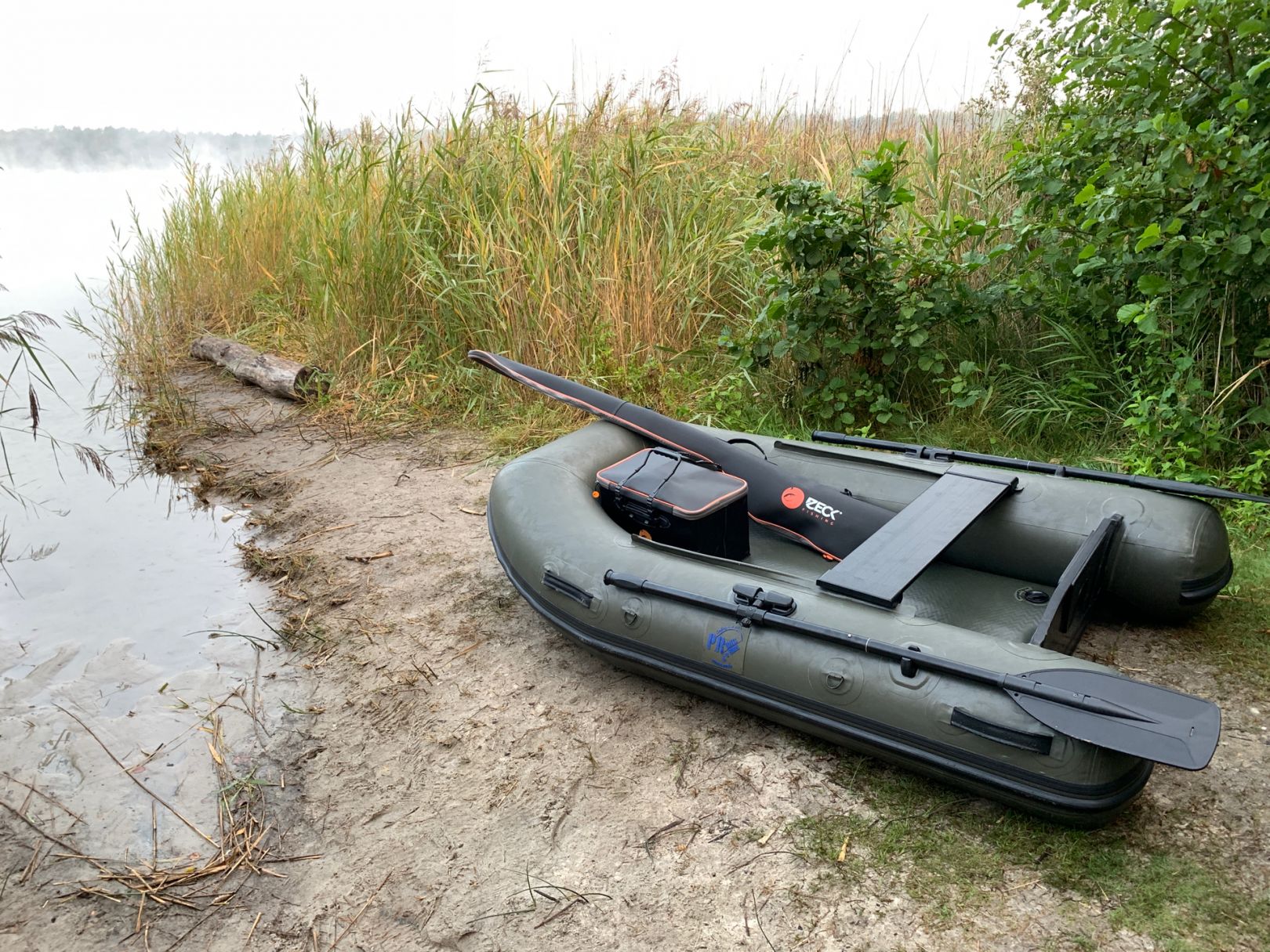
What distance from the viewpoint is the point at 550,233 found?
470cm

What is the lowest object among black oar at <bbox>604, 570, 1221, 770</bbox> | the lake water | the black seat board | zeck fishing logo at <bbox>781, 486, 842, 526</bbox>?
the lake water

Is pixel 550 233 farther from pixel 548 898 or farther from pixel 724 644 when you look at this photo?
pixel 548 898

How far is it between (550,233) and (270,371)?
1.90 meters

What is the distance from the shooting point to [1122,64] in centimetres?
307

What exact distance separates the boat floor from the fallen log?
3.23 metres

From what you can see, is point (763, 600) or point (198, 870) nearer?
point (198, 870)

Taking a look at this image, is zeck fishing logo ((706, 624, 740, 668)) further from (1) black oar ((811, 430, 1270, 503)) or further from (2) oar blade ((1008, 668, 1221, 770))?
(1) black oar ((811, 430, 1270, 503))

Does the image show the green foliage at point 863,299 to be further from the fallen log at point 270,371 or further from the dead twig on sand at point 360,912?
the dead twig on sand at point 360,912

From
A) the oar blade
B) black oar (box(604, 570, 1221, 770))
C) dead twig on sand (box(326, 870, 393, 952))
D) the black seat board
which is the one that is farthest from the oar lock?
dead twig on sand (box(326, 870, 393, 952))

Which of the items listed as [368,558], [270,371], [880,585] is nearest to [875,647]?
[880,585]

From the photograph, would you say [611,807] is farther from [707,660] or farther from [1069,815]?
[1069,815]

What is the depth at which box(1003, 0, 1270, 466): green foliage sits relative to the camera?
2.89m

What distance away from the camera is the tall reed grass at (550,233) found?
4.65 meters

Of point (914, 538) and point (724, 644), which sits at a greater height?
point (914, 538)
